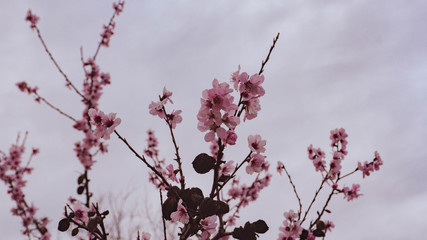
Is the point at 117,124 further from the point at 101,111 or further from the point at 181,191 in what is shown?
the point at 181,191

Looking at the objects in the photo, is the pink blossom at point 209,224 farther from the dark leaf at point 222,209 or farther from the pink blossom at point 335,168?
the pink blossom at point 335,168

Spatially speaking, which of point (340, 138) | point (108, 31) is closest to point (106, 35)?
point (108, 31)

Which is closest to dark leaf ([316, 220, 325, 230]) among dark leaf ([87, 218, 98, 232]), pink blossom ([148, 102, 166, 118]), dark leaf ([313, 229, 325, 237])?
dark leaf ([313, 229, 325, 237])

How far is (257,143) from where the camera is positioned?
1833 mm

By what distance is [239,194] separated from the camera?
6.26 meters

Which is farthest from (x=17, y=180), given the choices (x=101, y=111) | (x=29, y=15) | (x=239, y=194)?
(x=101, y=111)

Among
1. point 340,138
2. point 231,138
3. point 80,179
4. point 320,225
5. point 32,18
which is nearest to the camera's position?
point 231,138

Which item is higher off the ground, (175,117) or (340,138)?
(340,138)

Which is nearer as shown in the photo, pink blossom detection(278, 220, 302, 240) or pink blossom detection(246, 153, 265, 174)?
pink blossom detection(246, 153, 265, 174)

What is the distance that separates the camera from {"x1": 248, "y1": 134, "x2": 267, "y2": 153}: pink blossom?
1805mm

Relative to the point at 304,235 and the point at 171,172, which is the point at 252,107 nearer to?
the point at 171,172

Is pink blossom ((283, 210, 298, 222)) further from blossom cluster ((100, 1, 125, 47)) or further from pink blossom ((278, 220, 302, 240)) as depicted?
blossom cluster ((100, 1, 125, 47))

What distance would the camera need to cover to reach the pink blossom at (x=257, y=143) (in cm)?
180

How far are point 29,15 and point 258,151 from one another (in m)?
6.50
